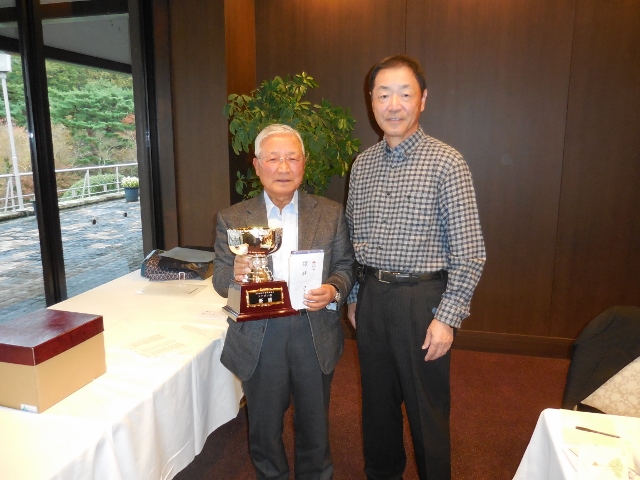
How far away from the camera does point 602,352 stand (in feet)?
5.67

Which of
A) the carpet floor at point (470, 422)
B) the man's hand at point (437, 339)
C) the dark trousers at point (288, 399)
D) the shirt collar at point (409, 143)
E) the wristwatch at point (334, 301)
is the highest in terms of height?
the shirt collar at point (409, 143)

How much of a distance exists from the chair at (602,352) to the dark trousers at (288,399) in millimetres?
892

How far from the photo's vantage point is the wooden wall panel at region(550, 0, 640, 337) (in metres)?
3.07

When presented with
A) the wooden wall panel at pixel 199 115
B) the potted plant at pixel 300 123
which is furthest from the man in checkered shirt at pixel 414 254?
the wooden wall panel at pixel 199 115

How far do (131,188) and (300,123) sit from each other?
4.27 ft

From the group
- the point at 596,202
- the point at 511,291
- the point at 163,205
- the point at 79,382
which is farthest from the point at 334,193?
the point at 79,382

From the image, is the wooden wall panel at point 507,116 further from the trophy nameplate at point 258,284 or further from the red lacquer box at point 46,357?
the red lacquer box at point 46,357

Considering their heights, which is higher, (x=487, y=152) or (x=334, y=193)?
(x=487, y=152)

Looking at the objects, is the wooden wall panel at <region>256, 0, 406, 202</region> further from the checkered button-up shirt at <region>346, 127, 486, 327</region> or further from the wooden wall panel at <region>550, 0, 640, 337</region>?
the checkered button-up shirt at <region>346, 127, 486, 327</region>

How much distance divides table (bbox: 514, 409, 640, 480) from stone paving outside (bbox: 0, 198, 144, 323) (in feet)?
8.31

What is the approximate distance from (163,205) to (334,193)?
4.08 ft

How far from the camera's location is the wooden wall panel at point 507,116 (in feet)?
10.4

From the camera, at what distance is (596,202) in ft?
10.7

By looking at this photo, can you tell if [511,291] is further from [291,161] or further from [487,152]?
[291,161]
